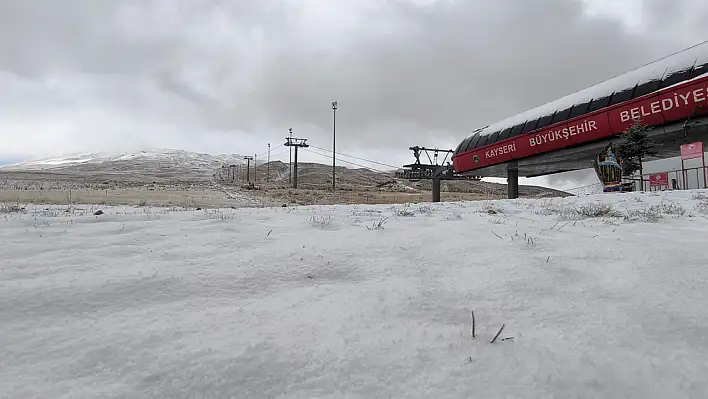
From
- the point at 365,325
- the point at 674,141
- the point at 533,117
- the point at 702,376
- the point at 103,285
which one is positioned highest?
the point at 533,117

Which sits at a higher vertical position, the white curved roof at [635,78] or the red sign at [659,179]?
the white curved roof at [635,78]

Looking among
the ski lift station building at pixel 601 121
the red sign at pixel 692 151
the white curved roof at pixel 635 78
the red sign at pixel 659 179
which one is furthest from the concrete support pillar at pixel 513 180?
the red sign at pixel 692 151

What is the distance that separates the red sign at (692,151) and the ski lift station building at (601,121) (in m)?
2.12

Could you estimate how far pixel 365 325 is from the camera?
232cm

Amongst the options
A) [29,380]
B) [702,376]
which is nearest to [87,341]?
[29,380]

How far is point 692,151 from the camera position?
12.3 metres

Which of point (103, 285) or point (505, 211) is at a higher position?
point (505, 211)

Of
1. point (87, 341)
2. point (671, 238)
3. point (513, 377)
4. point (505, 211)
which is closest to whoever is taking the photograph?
point (513, 377)

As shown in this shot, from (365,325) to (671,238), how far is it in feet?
13.1

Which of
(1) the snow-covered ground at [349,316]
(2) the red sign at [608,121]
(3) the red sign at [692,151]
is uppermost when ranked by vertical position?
(2) the red sign at [608,121]

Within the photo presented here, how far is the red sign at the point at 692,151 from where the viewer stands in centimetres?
1198

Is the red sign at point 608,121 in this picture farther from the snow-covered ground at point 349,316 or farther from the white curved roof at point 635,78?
the snow-covered ground at point 349,316

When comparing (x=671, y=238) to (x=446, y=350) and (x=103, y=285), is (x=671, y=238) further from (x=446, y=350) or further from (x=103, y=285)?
(x=103, y=285)

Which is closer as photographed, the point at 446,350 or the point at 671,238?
the point at 446,350
